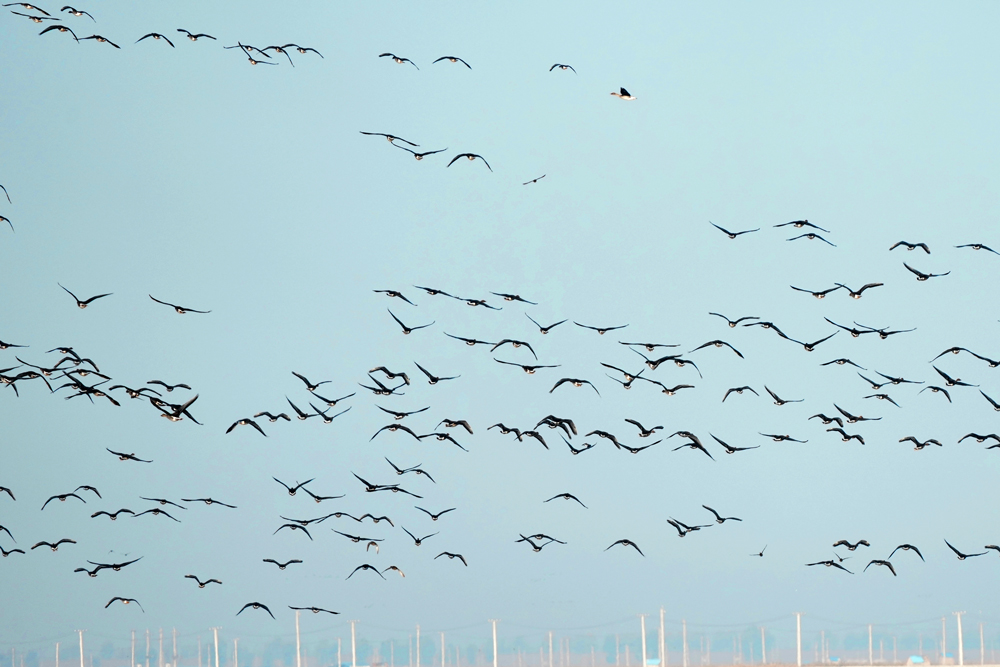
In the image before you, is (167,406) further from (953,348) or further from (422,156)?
(953,348)

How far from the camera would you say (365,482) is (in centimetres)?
7281

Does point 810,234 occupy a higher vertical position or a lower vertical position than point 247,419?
higher

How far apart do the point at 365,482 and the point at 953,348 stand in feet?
96.0

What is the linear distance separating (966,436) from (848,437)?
7328mm

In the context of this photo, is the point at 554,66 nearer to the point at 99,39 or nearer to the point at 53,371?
the point at 99,39

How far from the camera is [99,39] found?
64375 mm

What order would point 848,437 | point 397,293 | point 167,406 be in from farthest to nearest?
point 848,437 < point 397,293 < point 167,406

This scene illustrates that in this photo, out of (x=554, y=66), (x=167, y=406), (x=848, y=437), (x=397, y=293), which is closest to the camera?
(x=167, y=406)

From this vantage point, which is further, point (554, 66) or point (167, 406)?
point (554, 66)

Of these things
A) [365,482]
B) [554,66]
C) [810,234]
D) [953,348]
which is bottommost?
[365,482]

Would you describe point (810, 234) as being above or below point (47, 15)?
below

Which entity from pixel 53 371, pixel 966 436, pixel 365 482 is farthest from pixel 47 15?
pixel 966 436

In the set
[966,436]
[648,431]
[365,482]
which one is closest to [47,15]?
[365,482]

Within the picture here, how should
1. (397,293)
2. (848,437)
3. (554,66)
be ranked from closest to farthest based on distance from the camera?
(554,66) < (397,293) < (848,437)
